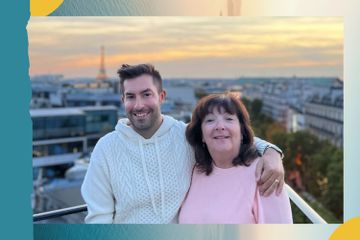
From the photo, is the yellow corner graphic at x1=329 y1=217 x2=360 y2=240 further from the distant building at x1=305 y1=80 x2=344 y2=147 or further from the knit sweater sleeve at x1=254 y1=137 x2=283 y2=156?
the knit sweater sleeve at x1=254 y1=137 x2=283 y2=156

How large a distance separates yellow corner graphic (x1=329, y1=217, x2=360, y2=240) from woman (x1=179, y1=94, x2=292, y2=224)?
0.92 ft

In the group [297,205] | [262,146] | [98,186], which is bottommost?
[297,205]

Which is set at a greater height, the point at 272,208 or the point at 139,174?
the point at 139,174

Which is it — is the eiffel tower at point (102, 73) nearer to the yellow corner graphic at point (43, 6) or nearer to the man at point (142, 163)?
the man at point (142, 163)

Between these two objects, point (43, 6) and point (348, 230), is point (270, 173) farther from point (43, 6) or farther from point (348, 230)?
point (43, 6)

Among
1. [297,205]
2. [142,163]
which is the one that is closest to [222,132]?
[142,163]

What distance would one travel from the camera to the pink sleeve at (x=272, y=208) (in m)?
2.15

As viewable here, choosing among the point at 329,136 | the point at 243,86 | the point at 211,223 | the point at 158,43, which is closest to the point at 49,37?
the point at 158,43

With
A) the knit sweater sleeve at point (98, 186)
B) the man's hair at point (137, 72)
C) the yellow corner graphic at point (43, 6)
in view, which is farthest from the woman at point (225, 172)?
the yellow corner graphic at point (43, 6)

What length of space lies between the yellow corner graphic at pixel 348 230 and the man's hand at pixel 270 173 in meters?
0.45

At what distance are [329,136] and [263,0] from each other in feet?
2.20

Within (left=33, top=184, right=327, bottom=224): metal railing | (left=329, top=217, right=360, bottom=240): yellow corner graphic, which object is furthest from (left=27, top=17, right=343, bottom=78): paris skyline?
(left=329, top=217, right=360, bottom=240): yellow corner graphic

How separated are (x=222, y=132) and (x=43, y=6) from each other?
976 mm

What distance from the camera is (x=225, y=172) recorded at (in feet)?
7.22
